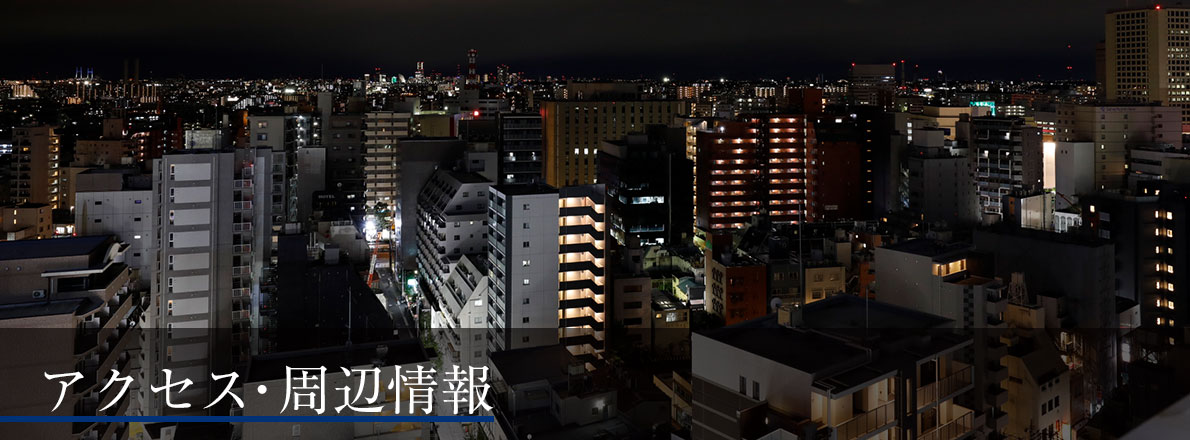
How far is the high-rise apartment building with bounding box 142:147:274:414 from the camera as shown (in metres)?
8.41

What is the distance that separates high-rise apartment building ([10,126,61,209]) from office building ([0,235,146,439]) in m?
18.5

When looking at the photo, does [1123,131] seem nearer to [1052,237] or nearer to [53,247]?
[1052,237]

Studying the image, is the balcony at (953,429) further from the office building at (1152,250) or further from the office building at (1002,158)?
the office building at (1002,158)

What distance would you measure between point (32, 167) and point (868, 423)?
2359cm

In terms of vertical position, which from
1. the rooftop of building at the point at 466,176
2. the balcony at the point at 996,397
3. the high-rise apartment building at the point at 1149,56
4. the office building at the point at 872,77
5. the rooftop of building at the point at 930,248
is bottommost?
the balcony at the point at 996,397

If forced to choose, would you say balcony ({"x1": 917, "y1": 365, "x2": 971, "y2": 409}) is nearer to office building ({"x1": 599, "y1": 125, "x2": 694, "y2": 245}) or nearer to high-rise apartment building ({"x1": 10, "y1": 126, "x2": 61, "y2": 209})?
office building ({"x1": 599, "y1": 125, "x2": 694, "y2": 245})

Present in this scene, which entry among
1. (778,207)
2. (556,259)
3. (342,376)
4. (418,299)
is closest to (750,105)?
(778,207)

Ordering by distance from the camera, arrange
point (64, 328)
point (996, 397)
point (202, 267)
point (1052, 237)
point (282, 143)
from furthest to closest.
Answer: point (282, 143), point (1052, 237), point (202, 267), point (996, 397), point (64, 328)

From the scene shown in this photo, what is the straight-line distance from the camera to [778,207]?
22.2 metres

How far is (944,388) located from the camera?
436 cm

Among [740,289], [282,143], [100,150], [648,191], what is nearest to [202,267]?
[740,289]

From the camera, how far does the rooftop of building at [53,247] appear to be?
5254 millimetres

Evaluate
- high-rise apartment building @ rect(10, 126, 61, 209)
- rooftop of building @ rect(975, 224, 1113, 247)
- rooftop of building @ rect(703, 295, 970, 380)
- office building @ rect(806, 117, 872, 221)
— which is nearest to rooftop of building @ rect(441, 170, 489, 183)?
rooftop of building @ rect(975, 224, 1113, 247)

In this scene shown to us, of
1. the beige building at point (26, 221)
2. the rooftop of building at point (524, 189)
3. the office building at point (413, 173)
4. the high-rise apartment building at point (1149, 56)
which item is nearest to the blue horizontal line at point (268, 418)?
the rooftop of building at point (524, 189)
